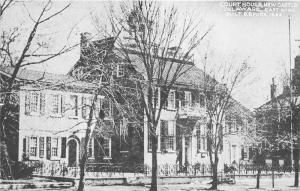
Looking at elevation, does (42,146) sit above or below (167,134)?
below

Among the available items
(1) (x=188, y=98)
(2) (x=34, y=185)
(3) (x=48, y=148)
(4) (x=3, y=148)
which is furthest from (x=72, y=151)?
(4) (x=3, y=148)

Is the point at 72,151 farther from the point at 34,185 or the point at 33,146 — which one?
the point at 34,185

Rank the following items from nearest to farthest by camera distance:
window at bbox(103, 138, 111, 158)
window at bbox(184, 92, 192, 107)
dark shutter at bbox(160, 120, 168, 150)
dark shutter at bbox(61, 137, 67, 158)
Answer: dark shutter at bbox(61, 137, 67, 158) → window at bbox(103, 138, 111, 158) → dark shutter at bbox(160, 120, 168, 150) → window at bbox(184, 92, 192, 107)

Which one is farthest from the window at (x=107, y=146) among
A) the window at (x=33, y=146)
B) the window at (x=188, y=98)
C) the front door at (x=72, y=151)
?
the window at (x=188, y=98)

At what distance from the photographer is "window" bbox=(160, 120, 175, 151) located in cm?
3478

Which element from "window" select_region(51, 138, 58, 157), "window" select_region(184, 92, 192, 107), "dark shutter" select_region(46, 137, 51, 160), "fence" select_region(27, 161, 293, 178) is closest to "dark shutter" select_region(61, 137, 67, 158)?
"window" select_region(51, 138, 58, 157)

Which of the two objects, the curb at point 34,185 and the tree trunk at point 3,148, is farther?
the curb at point 34,185

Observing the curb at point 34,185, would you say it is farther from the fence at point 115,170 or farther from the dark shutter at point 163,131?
the dark shutter at point 163,131

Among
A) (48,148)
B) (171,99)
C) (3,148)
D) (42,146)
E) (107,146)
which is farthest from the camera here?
(171,99)

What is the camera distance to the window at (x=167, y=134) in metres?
34.8

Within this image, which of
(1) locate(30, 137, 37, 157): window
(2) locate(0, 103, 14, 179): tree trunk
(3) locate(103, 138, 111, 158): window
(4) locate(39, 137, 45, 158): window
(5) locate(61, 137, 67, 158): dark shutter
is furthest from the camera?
(3) locate(103, 138, 111, 158): window

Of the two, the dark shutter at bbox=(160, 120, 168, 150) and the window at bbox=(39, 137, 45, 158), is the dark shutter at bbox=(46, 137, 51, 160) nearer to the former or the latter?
Result: the window at bbox=(39, 137, 45, 158)

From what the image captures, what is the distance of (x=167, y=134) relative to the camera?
3497 cm

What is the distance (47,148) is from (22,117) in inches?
105
